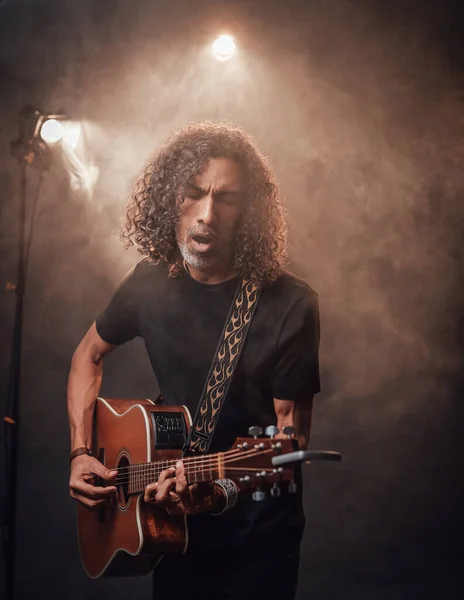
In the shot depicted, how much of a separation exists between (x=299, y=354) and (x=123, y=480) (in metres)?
0.70

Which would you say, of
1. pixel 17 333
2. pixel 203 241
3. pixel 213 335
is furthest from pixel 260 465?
pixel 17 333

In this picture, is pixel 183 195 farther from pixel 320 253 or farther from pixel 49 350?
pixel 49 350

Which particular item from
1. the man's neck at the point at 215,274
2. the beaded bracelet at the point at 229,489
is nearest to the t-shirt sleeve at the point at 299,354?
the man's neck at the point at 215,274

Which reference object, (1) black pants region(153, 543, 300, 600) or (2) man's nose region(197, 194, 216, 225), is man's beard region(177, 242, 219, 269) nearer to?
(2) man's nose region(197, 194, 216, 225)

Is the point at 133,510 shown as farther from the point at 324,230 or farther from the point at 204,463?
the point at 324,230

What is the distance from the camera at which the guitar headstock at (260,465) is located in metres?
1.80

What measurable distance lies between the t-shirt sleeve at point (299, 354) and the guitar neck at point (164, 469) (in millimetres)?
421

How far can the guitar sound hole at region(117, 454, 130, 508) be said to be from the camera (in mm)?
2113

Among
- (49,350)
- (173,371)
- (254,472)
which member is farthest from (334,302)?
(49,350)

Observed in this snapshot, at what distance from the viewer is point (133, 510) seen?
2.05m

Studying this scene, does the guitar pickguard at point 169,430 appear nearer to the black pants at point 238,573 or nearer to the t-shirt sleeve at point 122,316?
the black pants at point 238,573

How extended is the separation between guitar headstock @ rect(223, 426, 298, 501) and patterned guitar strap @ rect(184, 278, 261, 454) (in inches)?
13.1

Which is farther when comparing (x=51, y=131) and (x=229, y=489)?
(x=51, y=131)

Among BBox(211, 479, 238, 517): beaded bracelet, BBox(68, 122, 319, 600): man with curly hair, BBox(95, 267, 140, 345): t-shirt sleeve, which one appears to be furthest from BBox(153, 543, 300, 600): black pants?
BBox(95, 267, 140, 345): t-shirt sleeve
